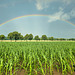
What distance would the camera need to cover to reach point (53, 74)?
388 cm

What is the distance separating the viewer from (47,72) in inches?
158

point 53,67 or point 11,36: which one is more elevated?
point 11,36

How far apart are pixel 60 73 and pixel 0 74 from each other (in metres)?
2.96

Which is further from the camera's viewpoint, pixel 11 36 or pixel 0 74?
pixel 11 36

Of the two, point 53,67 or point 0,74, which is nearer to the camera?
point 0,74

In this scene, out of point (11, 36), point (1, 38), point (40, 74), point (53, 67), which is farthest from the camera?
point (1, 38)

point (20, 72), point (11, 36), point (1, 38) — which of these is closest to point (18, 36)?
point (11, 36)

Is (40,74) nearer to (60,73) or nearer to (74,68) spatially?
(60,73)

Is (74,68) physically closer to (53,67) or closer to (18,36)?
(53,67)

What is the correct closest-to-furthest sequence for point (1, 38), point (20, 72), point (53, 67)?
point (20, 72) < point (53, 67) < point (1, 38)

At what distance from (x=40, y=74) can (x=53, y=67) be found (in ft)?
3.38

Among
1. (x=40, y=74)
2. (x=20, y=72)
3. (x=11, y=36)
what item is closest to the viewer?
(x=40, y=74)

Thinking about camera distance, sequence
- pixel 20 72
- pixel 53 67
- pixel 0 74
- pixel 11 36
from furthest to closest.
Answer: pixel 11 36 < pixel 53 67 < pixel 20 72 < pixel 0 74

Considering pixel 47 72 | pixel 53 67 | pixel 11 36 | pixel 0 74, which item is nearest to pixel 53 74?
pixel 47 72
